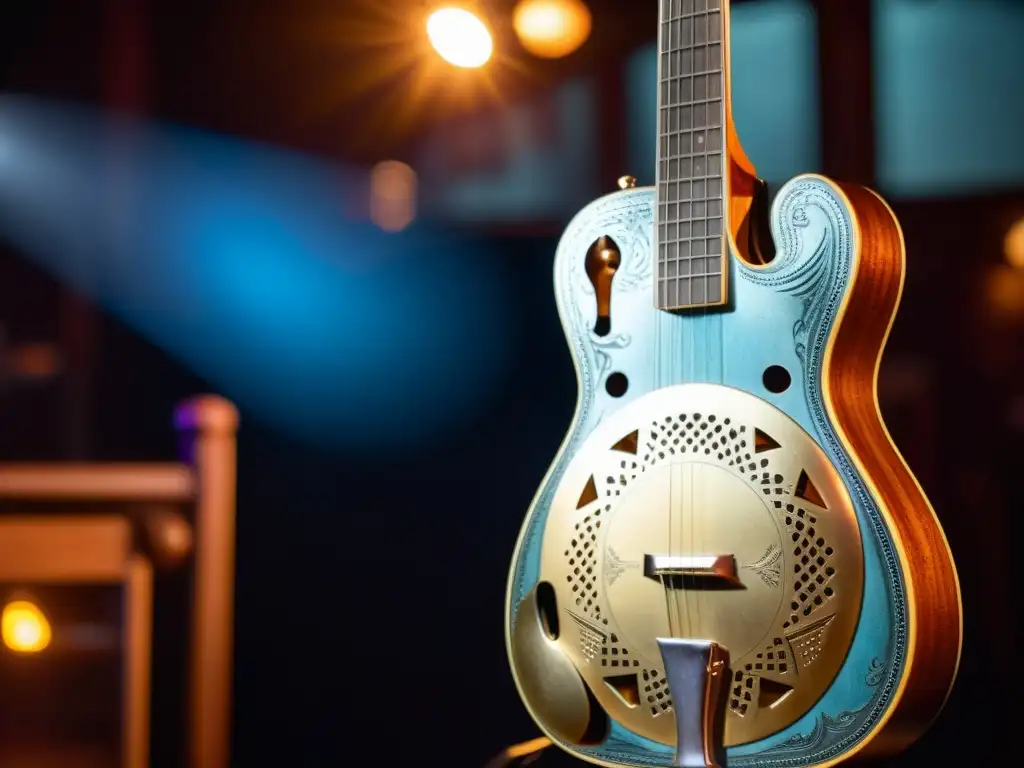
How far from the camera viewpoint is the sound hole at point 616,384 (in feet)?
4.12

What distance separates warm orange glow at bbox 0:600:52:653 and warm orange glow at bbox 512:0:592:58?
1193 millimetres

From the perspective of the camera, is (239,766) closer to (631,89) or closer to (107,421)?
(107,421)

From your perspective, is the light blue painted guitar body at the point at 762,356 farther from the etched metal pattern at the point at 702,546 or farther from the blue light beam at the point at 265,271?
the blue light beam at the point at 265,271

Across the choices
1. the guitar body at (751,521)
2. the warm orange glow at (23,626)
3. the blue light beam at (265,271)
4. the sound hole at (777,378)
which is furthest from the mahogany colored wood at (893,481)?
the warm orange glow at (23,626)

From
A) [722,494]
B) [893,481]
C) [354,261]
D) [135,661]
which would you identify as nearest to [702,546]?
[722,494]

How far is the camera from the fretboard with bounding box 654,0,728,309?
1.19m

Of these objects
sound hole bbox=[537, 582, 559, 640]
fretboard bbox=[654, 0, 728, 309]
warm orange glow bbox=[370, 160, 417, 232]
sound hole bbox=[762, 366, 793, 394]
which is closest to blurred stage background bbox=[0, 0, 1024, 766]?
warm orange glow bbox=[370, 160, 417, 232]

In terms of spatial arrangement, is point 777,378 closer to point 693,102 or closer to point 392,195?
point 693,102

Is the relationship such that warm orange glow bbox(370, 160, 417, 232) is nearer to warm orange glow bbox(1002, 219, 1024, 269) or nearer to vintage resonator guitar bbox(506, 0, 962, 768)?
vintage resonator guitar bbox(506, 0, 962, 768)

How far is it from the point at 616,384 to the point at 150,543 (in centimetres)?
69

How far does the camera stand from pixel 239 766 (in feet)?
6.08

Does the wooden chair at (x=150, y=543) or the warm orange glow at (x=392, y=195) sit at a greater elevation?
the warm orange glow at (x=392, y=195)

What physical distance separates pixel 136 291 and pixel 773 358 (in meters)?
1.31

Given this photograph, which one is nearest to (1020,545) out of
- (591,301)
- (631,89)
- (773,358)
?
(773,358)
